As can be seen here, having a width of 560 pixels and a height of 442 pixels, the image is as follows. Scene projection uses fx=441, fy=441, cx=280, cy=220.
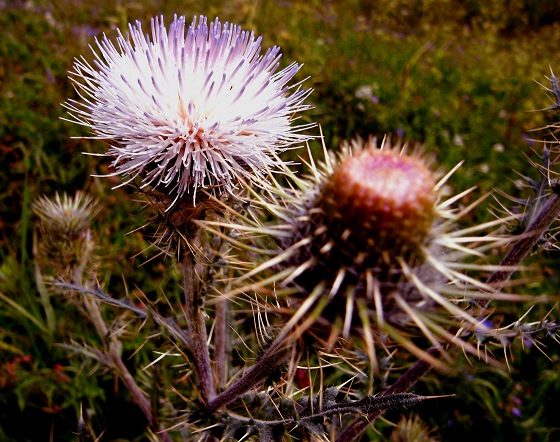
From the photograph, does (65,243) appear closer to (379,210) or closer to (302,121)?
(379,210)

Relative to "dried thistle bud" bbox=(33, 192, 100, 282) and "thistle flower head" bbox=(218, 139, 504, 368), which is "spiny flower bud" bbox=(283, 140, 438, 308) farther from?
"dried thistle bud" bbox=(33, 192, 100, 282)

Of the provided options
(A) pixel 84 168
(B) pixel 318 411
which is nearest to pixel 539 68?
(A) pixel 84 168

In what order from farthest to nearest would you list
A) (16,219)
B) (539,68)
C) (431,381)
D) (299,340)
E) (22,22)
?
(539,68) → (22,22) → (16,219) → (431,381) → (299,340)

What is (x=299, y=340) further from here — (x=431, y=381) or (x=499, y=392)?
(x=499, y=392)

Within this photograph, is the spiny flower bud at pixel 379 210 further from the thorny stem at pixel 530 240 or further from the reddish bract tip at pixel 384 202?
the thorny stem at pixel 530 240

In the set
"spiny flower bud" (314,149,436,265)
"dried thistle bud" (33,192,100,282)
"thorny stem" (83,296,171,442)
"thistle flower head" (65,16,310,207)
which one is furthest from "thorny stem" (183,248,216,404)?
"dried thistle bud" (33,192,100,282)
